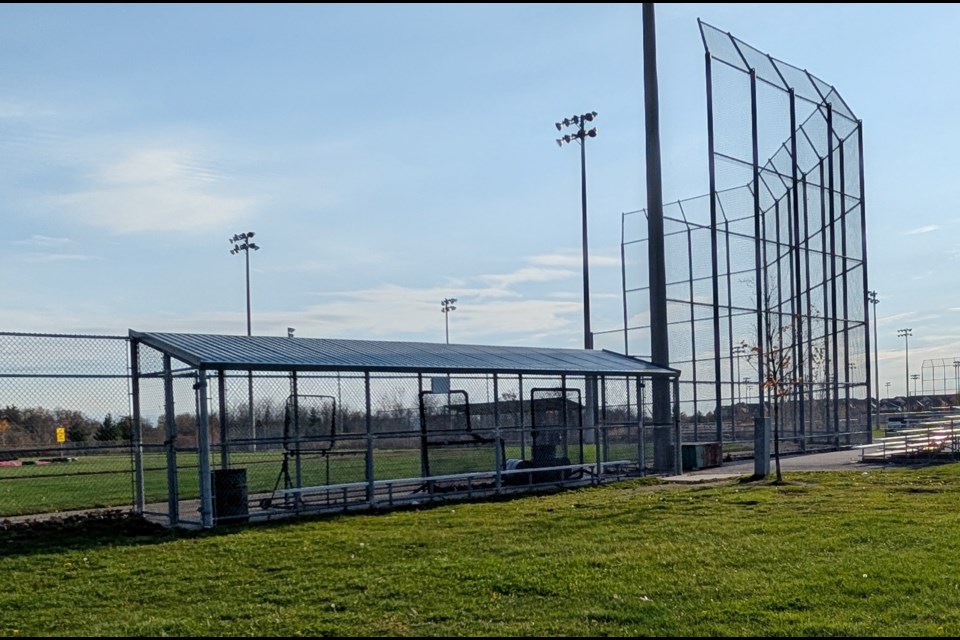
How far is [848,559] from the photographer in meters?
9.40

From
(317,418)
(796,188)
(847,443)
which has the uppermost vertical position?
(796,188)

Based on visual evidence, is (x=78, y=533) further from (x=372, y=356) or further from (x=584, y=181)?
(x=584, y=181)

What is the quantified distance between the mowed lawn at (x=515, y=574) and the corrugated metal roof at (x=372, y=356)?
233 cm

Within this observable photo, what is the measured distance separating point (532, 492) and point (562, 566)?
835cm

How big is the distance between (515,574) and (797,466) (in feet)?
54.8

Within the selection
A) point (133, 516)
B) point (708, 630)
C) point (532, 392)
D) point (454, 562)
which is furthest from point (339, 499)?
point (708, 630)

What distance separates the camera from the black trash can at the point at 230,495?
1351cm

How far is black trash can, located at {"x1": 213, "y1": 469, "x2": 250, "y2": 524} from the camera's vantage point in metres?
13.5

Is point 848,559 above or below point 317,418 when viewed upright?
below

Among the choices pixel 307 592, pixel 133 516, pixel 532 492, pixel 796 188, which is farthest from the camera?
pixel 796 188

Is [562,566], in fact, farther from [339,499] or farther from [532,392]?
[532,392]

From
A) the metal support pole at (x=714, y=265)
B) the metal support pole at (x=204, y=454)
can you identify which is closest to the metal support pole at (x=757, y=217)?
the metal support pole at (x=714, y=265)

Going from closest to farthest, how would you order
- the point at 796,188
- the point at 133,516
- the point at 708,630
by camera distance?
the point at 708,630 < the point at 133,516 < the point at 796,188

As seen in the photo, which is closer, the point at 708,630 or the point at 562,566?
the point at 708,630
